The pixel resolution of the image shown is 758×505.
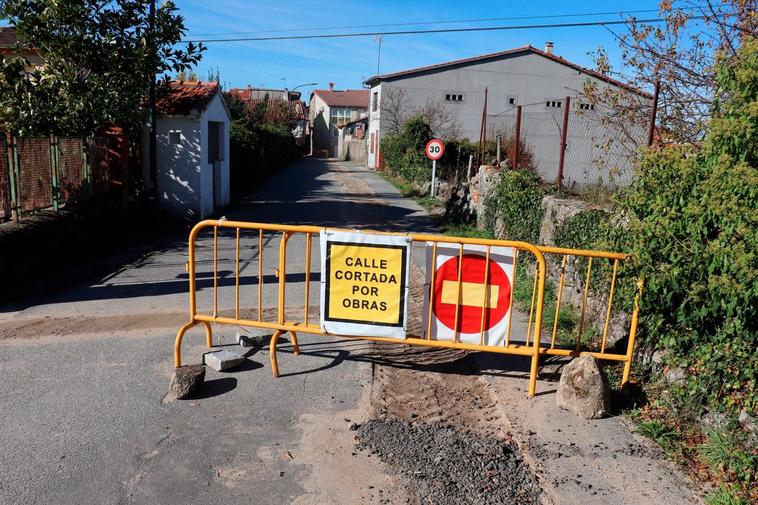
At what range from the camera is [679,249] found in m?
4.77

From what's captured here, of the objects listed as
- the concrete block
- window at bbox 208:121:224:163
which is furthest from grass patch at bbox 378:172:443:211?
the concrete block

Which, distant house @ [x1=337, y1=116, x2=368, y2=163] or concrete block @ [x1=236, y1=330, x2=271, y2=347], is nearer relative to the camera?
concrete block @ [x1=236, y1=330, x2=271, y2=347]

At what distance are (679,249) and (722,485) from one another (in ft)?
5.63

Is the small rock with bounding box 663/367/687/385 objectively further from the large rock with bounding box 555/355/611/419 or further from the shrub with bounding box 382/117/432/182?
the shrub with bounding box 382/117/432/182

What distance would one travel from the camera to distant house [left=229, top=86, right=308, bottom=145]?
167 feet

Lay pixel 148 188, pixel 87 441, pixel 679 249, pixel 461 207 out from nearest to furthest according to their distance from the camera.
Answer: pixel 87 441 < pixel 679 249 < pixel 148 188 < pixel 461 207

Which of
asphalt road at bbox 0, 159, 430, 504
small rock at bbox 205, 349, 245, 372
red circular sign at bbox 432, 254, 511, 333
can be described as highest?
red circular sign at bbox 432, 254, 511, 333

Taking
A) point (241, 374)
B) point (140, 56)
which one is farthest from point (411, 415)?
point (140, 56)

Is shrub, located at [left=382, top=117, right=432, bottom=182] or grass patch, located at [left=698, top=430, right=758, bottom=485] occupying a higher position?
shrub, located at [left=382, top=117, right=432, bottom=182]

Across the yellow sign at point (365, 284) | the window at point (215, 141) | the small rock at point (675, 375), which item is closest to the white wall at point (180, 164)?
the window at point (215, 141)

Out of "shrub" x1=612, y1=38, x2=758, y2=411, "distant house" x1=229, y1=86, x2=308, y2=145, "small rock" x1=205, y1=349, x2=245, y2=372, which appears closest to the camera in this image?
"shrub" x1=612, y1=38, x2=758, y2=411

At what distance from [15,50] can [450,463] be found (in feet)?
40.7

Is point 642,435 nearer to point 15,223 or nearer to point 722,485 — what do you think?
point 722,485

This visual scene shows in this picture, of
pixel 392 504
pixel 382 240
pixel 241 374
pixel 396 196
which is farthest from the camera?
pixel 396 196
